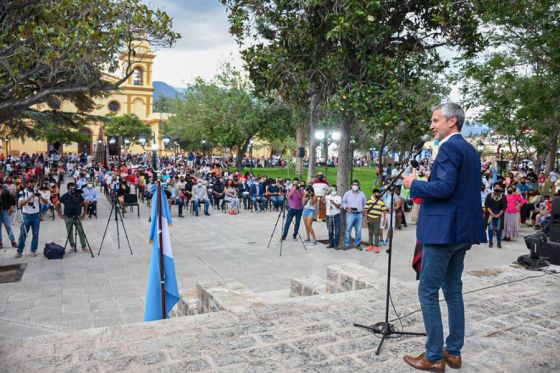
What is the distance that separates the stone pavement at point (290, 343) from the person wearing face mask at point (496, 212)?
772 centimetres

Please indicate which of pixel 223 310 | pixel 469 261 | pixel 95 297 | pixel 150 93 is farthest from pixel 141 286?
pixel 150 93

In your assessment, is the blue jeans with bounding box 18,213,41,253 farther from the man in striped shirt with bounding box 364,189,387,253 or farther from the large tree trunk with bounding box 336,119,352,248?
the man in striped shirt with bounding box 364,189,387,253

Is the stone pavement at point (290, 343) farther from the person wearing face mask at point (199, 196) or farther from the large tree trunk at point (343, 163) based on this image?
the person wearing face mask at point (199, 196)

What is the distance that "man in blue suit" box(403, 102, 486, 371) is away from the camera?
3.21m

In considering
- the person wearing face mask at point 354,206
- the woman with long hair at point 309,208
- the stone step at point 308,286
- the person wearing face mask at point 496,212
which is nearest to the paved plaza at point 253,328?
the stone step at point 308,286

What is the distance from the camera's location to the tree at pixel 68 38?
9.38 m

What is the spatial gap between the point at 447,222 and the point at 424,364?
1073 millimetres

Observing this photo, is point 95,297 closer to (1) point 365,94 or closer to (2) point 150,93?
(1) point 365,94

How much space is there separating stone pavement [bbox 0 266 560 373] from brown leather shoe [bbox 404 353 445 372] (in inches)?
3.3

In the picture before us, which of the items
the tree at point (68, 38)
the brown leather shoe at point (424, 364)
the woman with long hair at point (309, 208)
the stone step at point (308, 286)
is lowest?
the stone step at point (308, 286)

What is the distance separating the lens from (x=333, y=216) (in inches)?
476

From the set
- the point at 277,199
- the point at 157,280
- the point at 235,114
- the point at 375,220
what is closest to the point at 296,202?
the point at 375,220

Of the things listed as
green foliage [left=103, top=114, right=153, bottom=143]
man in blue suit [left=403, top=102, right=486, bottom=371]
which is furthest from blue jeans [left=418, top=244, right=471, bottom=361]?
green foliage [left=103, top=114, right=153, bottom=143]

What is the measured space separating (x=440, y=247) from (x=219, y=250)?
29.9 feet
